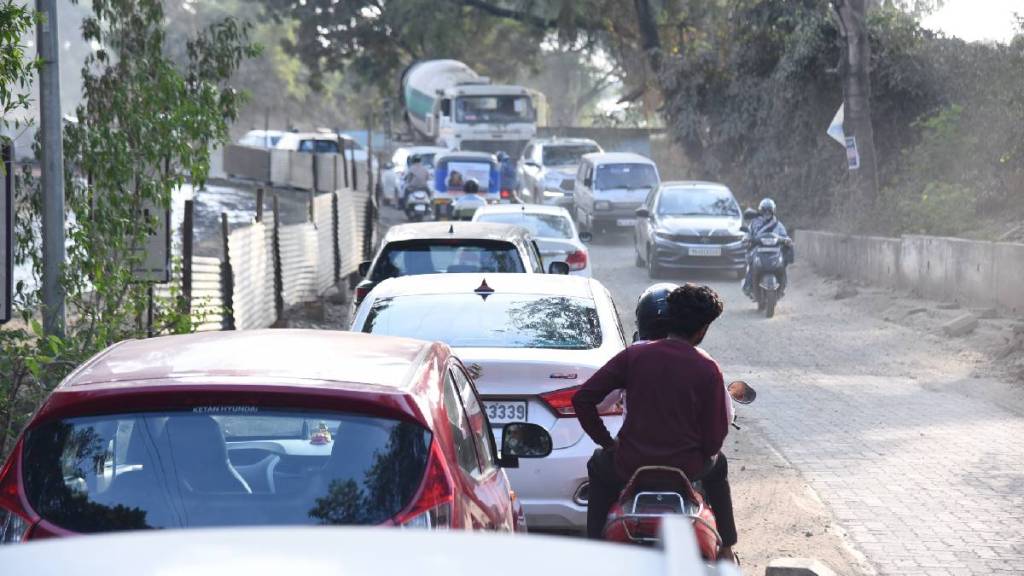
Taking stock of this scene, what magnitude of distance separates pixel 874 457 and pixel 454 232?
3.91m

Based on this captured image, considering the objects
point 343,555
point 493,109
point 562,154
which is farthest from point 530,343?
point 493,109

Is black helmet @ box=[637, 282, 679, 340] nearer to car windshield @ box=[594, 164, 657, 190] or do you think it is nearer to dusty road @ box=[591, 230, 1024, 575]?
dusty road @ box=[591, 230, 1024, 575]

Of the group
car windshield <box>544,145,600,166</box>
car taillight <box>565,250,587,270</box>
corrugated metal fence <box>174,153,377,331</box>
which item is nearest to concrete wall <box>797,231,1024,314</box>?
car taillight <box>565,250,587,270</box>

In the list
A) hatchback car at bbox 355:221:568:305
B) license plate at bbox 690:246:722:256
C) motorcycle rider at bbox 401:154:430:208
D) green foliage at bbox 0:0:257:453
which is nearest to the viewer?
green foliage at bbox 0:0:257:453

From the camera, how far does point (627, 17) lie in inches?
2007

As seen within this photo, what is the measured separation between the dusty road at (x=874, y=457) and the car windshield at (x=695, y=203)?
915 cm

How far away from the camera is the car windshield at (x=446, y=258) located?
40.3 ft

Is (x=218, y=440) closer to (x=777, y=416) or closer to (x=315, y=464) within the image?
(x=315, y=464)

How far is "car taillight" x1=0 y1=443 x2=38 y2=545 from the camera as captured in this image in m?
4.16

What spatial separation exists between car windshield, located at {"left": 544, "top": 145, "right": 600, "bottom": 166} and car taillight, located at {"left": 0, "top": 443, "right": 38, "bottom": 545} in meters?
36.3

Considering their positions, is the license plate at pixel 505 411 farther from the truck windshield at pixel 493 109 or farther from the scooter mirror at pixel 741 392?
the truck windshield at pixel 493 109

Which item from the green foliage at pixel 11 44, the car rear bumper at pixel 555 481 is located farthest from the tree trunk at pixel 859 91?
the car rear bumper at pixel 555 481

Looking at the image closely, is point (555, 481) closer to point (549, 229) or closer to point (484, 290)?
point (484, 290)

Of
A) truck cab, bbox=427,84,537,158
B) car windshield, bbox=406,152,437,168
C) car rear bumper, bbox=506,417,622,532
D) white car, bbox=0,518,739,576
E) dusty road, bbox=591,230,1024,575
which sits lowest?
dusty road, bbox=591,230,1024,575
